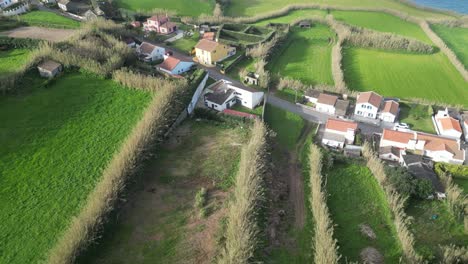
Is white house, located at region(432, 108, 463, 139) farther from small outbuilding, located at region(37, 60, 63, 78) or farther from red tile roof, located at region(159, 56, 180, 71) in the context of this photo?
small outbuilding, located at region(37, 60, 63, 78)

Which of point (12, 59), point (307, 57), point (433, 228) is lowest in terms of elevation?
point (433, 228)

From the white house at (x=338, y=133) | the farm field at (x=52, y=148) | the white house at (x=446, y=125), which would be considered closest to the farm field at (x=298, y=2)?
the white house at (x=446, y=125)

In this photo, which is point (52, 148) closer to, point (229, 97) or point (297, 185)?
point (229, 97)

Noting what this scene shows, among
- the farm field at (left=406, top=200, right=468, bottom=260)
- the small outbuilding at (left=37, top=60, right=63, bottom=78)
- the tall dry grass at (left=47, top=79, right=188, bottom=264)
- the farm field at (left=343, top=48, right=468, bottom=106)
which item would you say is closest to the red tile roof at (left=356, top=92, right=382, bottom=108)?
the farm field at (left=343, top=48, right=468, bottom=106)

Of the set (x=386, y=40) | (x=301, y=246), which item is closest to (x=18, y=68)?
(x=301, y=246)

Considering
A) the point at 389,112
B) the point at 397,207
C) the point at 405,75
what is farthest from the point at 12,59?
the point at 405,75

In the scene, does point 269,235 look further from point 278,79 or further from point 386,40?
point 386,40
